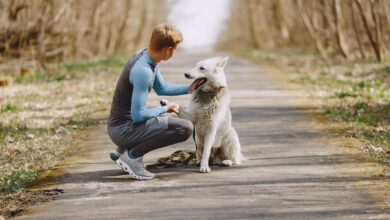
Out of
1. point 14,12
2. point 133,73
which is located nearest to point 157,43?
point 133,73

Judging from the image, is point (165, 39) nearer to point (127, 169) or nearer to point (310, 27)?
point (127, 169)

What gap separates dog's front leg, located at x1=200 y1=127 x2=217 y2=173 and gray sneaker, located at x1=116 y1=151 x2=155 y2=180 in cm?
60

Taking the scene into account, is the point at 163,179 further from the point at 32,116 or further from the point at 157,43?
the point at 32,116

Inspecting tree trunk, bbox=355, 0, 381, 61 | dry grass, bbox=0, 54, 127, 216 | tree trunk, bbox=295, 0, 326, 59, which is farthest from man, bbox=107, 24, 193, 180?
tree trunk, bbox=295, 0, 326, 59

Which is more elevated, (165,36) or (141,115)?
(165,36)

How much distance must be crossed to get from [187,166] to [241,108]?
18.6 ft

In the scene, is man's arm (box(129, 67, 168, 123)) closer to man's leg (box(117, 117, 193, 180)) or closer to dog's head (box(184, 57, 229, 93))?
man's leg (box(117, 117, 193, 180))

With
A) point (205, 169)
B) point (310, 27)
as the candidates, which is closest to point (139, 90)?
point (205, 169)

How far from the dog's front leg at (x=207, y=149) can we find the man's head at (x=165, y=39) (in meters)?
1.05

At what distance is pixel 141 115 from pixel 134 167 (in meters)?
0.59

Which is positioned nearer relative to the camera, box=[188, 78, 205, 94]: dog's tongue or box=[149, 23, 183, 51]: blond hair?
box=[149, 23, 183, 51]: blond hair

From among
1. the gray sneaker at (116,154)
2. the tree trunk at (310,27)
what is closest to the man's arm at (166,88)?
the gray sneaker at (116,154)

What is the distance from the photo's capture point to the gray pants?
8438mm

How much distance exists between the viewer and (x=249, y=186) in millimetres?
7797
